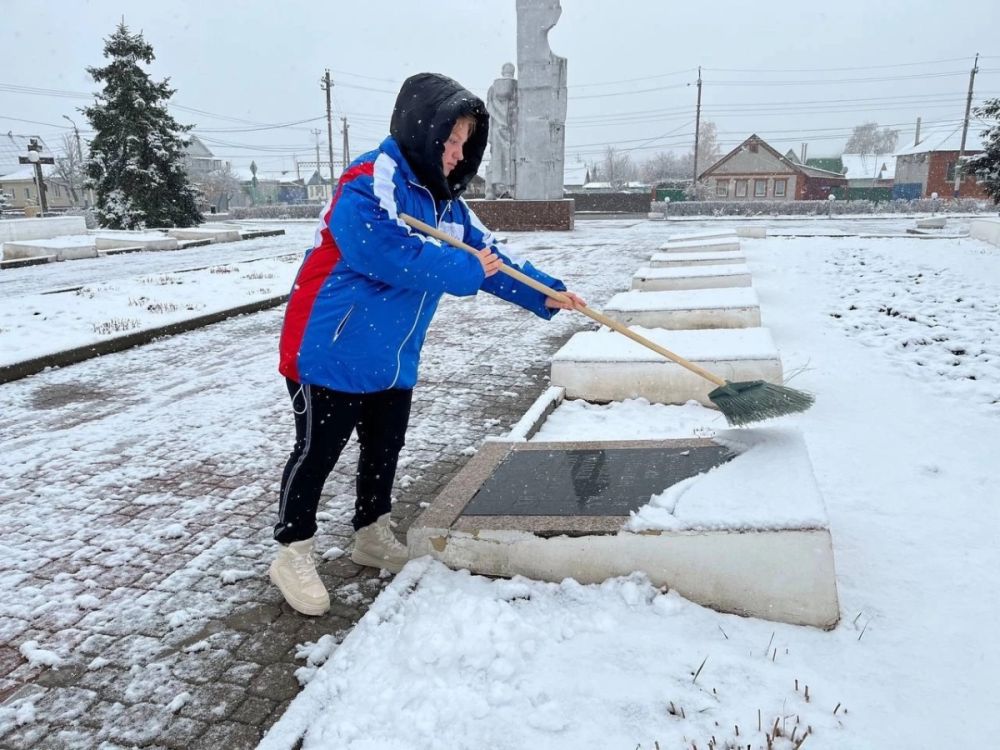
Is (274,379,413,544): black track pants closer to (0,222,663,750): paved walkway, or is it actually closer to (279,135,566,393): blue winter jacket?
(279,135,566,393): blue winter jacket

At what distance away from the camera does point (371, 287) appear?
244 cm

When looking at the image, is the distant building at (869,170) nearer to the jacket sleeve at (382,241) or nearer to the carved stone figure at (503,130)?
the carved stone figure at (503,130)

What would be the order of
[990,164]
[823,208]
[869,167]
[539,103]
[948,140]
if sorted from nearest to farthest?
1. [990,164]
2. [539,103]
3. [823,208]
4. [948,140]
5. [869,167]

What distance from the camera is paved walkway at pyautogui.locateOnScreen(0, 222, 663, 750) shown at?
7.11 ft

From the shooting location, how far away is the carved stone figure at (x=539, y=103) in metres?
20.4

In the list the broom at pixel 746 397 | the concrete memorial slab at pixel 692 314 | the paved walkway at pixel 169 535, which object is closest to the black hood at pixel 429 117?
the broom at pixel 746 397

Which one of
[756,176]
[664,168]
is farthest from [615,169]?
[756,176]

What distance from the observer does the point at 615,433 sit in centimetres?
434

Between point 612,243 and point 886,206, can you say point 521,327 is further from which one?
point 886,206

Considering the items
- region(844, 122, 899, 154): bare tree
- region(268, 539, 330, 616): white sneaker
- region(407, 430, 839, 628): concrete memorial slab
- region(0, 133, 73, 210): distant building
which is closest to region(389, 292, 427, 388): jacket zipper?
region(407, 430, 839, 628): concrete memorial slab

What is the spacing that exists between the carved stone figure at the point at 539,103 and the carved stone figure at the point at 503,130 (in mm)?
618

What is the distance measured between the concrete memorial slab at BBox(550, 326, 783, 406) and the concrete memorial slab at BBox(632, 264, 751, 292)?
2.98 m

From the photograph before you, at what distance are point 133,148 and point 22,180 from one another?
163 ft

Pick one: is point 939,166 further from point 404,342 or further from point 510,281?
point 404,342
